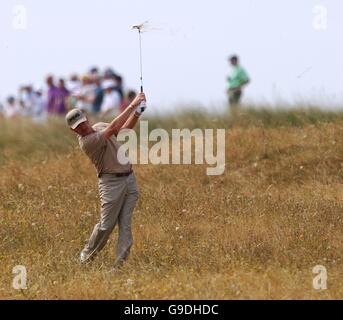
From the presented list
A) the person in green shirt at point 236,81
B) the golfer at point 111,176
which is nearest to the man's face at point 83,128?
the golfer at point 111,176

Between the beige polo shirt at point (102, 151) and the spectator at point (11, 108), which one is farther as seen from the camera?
the spectator at point (11, 108)

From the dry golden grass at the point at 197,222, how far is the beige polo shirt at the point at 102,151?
1.12 m

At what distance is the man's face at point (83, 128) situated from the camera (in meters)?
12.7

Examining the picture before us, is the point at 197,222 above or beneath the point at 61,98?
beneath

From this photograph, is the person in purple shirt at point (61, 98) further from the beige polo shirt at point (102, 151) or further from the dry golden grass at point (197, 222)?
the beige polo shirt at point (102, 151)

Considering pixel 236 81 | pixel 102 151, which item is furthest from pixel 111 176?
pixel 236 81

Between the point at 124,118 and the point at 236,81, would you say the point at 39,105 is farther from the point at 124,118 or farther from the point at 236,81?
the point at 124,118

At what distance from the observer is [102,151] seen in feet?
42.2

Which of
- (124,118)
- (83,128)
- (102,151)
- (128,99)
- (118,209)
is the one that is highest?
(124,118)

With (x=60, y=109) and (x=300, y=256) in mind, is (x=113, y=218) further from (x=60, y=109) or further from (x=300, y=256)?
(x=60, y=109)

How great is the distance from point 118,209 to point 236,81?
9.90 metres

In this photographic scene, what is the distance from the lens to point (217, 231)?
14.5 m
